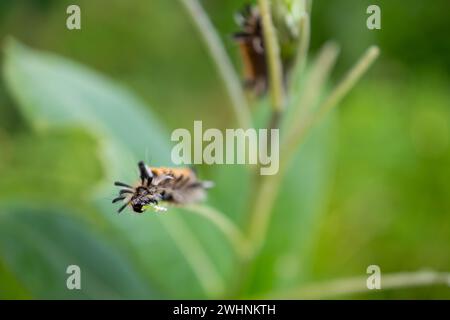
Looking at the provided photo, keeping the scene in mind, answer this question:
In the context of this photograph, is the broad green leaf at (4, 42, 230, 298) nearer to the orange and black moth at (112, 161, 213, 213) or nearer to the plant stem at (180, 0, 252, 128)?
the plant stem at (180, 0, 252, 128)

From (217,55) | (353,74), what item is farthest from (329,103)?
(217,55)

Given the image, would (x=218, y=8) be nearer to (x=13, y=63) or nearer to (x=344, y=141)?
(x=344, y=141)

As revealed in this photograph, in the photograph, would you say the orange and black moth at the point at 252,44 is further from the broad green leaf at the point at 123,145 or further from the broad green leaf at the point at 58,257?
the broad green leaf at the point at 58,257

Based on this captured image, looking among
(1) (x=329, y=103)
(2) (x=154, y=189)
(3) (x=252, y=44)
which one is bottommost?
(2) (x=154, y=189)

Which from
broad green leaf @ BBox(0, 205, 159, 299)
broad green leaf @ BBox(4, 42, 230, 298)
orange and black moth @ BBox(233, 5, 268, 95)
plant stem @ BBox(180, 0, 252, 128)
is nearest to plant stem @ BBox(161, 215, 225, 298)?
broad green leaf @ BBox(4, 42, 230, 298)

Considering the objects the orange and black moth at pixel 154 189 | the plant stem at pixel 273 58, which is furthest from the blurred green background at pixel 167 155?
the orange and black moth at pixel 154 189

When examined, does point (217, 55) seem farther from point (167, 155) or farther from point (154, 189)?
point (167, 155)
